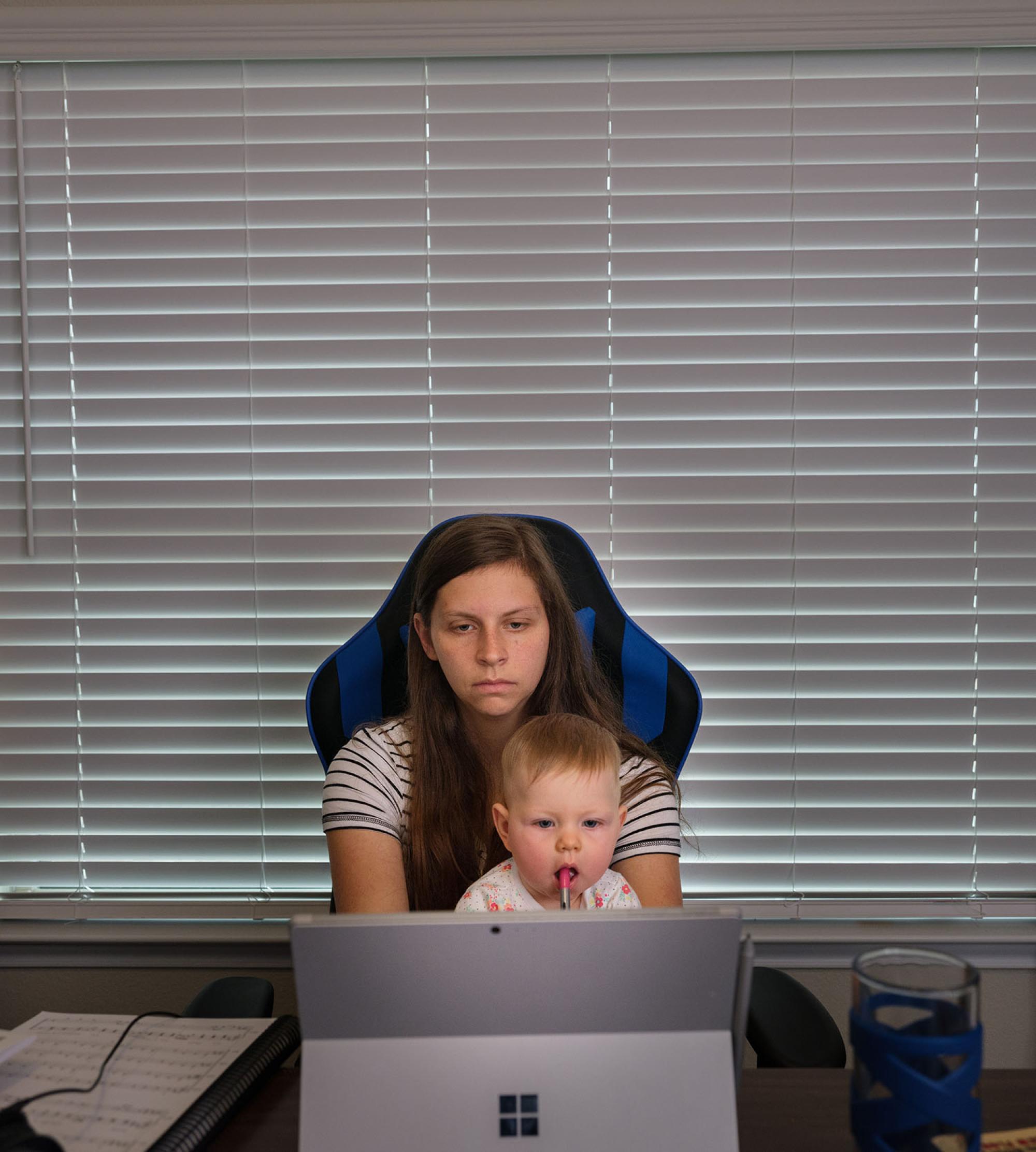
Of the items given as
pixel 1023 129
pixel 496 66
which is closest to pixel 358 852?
pixel 496 66

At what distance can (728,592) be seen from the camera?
2.00m

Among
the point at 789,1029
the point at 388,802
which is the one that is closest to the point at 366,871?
the point at 388,802

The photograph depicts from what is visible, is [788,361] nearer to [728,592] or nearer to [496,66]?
[728,592]

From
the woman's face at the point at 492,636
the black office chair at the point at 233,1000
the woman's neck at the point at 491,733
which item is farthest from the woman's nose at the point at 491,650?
the black office chair at the point at 233,1000

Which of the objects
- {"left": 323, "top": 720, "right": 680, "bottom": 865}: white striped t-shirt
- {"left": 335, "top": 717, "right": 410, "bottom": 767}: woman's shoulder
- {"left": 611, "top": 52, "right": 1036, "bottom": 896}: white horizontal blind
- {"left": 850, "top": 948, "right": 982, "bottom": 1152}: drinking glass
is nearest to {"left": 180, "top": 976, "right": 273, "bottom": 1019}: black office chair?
{"left": 323, "top": 720, "right": 680, "bottom": 865}: white striped t-shirt

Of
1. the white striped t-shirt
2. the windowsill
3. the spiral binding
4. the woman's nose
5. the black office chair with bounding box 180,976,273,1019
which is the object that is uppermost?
the woman's nose

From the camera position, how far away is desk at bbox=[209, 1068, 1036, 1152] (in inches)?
34.4

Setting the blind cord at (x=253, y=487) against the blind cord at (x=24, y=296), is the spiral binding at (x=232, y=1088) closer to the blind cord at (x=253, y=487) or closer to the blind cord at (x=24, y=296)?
the blind cord at (x=253, y=487)

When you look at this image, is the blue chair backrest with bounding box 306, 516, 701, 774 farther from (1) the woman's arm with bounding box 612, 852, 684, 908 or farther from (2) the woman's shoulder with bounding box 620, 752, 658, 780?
(1) the woman's arm with bounding box 612, 852, 684, 908

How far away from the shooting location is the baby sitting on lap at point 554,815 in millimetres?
1209

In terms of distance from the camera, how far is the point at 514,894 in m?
1.26

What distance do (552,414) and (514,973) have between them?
1452 mm

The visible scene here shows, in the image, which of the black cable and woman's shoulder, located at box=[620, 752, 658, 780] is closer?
the black cable

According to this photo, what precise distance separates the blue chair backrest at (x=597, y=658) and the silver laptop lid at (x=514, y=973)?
35.6 inches
